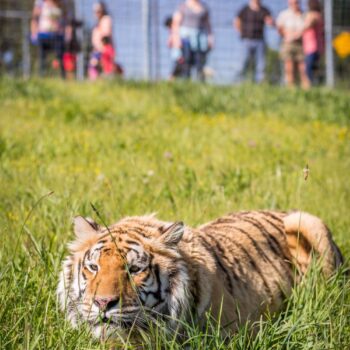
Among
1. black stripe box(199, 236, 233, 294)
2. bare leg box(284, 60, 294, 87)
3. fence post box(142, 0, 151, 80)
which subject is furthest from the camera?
bare leg box(284, 60, 294, 87)

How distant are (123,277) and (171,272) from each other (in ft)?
0.81

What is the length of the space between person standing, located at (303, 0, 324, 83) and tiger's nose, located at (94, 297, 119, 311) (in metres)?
10.6

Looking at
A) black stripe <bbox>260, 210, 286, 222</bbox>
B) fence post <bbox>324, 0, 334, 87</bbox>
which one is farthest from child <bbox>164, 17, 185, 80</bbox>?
black stripe <bbox>260, 210, 286, 222</bbox>

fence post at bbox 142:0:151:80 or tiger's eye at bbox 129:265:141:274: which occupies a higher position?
fence post at bbox 142:0:151:80

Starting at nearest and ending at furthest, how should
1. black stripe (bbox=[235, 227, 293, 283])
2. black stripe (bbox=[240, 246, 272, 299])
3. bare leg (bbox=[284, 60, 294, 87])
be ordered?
1. black stripe (bbox=[240, 246, 272, 299])
2. black stripe (bbox=[235, 227, 293, 283])
3. bare leg (bbox=[284, 60, 294, 87])

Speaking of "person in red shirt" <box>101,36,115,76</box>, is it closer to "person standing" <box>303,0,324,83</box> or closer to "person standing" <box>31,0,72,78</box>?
"person standing" <box>31,0,72,78</box>

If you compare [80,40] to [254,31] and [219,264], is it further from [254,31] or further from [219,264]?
[219,264]

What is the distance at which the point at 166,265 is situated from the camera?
8.54 feet

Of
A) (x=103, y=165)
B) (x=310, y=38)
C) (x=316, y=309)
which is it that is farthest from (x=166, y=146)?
(x=310, y=38)

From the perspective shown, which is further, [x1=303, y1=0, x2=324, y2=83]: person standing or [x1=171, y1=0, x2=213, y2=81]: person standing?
[x1=303, y1=0, x2=324, y2=83]: person standing

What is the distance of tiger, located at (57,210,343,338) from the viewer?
2418 mm

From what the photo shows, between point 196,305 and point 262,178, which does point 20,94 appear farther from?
point 196,305

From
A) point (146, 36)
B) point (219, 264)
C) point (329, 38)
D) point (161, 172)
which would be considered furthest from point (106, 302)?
point (329, 38)

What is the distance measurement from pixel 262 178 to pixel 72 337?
319 centimetres
